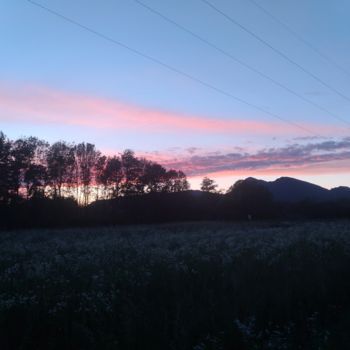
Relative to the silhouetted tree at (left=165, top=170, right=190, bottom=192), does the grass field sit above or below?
below

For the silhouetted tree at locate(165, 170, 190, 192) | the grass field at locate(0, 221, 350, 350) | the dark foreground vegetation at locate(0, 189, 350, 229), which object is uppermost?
the silhouetted tree at locate(165, 170, 190, 192)

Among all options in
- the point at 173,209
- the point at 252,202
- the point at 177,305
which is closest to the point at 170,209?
the point at 173,209

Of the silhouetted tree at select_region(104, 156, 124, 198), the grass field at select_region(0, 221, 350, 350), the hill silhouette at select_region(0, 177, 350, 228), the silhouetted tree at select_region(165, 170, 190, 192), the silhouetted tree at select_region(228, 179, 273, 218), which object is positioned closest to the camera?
the grass field at select_region(0, 221, 350, 350)

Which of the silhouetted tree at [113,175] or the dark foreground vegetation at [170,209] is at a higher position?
the silhouetted tree at [113,175]

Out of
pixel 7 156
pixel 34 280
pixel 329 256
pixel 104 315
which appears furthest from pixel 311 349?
pixel 7 156

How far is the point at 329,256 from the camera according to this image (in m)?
12.3

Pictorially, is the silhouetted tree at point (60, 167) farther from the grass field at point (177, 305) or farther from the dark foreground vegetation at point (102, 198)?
the grass field at point (177, 305)

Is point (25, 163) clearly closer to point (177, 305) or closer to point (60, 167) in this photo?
point (60, 167)

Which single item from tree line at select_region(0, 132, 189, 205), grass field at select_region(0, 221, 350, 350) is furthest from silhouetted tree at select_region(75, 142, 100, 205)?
grass field at select_region(0, 221, 350, 350)

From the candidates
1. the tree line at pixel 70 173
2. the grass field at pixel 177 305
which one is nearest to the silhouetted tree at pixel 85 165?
the tree line at pixel 70 173

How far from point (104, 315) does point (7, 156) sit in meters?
56.6

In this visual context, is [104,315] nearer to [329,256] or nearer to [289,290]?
[289,290]

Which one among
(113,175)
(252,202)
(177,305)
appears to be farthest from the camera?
(113,175)

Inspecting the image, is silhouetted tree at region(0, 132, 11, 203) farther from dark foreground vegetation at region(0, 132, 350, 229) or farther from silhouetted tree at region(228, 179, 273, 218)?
silhouetted tree at region(228, 179, 273, 218)
